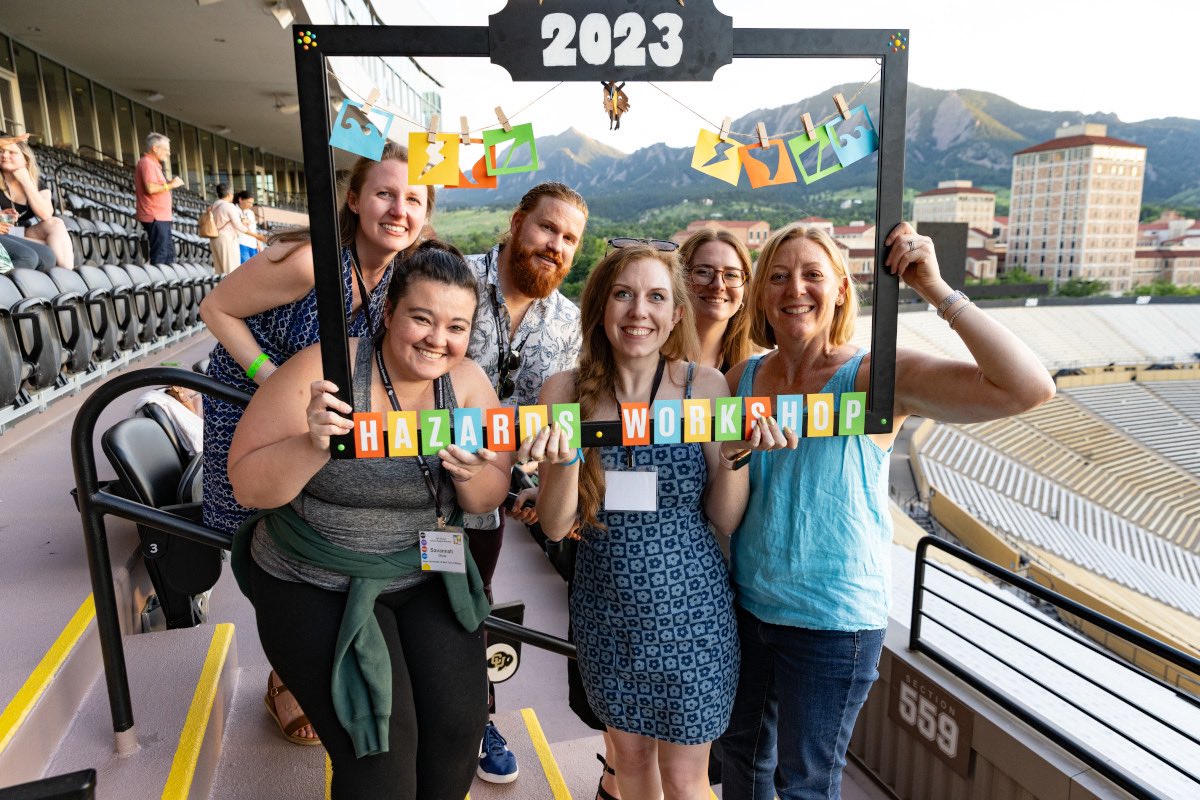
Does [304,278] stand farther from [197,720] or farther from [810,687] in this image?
[810,687]

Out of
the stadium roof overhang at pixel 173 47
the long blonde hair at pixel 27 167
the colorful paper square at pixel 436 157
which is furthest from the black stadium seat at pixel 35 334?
the stadium roof overhang at pixel 173 47

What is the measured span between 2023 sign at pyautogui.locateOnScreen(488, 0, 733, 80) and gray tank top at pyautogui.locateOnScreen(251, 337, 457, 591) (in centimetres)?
58

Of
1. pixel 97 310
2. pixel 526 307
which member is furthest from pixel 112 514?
pixel 97 310

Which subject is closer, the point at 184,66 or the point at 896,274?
the point at 896,274

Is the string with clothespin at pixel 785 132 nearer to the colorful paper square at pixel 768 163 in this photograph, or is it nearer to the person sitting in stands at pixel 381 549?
the colorful paper square at pixel 768 163

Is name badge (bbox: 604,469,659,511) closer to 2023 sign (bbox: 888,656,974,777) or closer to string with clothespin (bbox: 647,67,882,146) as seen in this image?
string with clothespin (bbox: 647,67,882,146)

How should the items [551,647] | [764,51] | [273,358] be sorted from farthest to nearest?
[551,647] → [273,358] → [764,51]

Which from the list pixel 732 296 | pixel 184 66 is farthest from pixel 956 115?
pixel 732 296

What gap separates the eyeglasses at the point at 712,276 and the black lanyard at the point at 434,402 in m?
0.89

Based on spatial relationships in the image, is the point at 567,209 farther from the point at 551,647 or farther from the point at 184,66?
the point at 184,66

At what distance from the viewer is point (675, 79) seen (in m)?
1.37

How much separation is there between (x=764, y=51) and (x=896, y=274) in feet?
1.49

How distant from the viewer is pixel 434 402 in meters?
1.47

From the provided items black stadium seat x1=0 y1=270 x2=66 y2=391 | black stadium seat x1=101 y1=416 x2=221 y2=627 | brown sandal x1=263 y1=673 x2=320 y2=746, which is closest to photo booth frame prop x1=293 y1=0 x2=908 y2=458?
brown sandal x1=263 y1=673 x2=320 y2=746
